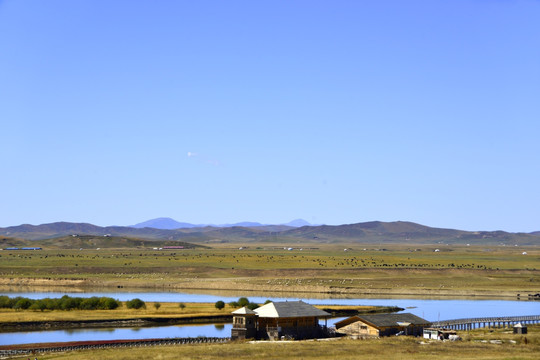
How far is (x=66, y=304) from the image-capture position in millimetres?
94125

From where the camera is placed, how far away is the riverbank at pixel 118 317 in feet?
271

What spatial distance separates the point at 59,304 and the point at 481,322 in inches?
1961

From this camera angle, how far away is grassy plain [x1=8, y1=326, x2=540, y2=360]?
57.1 meters

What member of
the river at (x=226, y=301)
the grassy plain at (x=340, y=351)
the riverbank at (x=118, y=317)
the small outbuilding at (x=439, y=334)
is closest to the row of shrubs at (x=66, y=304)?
the riverbank at (x=118, y=317)

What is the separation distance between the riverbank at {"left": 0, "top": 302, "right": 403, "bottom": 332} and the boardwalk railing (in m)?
16.6

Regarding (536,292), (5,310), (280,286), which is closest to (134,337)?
(5,310)

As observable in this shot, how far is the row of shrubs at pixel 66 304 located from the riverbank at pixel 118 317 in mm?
1080

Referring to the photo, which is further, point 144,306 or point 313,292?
point 313,292

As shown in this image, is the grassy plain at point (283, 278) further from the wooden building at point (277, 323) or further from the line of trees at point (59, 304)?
the wooden building at point (277, 323)

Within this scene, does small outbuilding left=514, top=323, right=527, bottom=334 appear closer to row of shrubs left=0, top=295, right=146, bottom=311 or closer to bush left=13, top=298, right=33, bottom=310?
row of shrubs left=0, top=295, right=146, bottom=311

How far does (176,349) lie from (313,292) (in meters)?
64.3

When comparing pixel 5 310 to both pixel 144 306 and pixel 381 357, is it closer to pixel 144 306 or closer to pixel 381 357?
pixel 144 306

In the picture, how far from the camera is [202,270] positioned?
161m

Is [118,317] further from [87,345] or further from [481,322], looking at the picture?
[481,322]
